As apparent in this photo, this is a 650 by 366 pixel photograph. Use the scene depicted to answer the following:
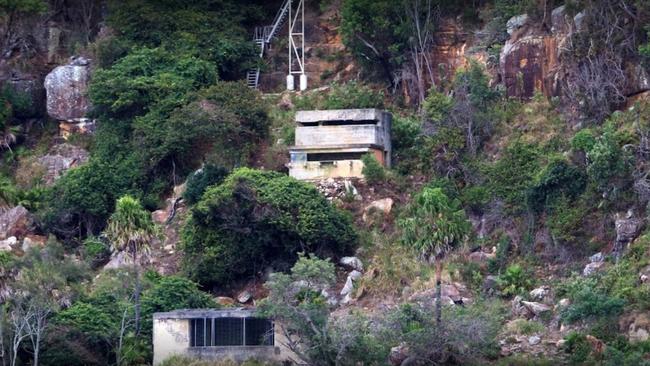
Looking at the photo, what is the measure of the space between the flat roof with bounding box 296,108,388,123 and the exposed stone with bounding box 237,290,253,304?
839cm

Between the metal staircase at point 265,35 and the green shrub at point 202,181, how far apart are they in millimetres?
8809

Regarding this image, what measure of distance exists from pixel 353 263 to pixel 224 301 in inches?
177

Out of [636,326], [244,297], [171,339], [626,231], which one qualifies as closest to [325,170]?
[244,297]

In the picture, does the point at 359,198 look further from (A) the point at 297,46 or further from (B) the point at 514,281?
(A) the point at 297,46

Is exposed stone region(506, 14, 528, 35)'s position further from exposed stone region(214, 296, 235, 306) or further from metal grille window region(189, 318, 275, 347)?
metal grille window region(189, 318, 275, 347)

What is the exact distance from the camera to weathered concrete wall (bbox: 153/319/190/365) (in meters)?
77.0

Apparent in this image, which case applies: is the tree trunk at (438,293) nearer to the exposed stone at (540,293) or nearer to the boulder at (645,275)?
the exposed stone at (540,293)

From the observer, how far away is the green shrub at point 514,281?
7775 centimetres

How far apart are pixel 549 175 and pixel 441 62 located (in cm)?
1246

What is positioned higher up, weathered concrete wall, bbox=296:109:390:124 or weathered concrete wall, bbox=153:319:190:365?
weathered concrete wall, bbox=296:109:390:124

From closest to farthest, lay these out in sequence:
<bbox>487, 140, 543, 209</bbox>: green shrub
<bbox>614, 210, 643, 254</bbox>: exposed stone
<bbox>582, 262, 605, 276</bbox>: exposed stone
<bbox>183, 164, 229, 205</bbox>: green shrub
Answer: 1. <bbox>582, 262, 605, 276</bbox>: exposed stone
2. <bbox>614, 210, 643, 254</bbox>: exposed stone
3. <bbox>487, 140, 543, 209</bbox>: green shrub
4. <bbox>183, 164, 229, 205</bbox>: green shrub

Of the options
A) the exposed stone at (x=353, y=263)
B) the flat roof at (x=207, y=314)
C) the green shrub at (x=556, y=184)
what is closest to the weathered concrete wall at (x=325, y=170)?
the exposed stone at (x=353, y=263)

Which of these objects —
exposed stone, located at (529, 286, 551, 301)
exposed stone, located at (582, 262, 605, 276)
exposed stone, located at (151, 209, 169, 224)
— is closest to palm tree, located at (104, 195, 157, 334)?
exposed stone, located at (151, 209, 169, 224)

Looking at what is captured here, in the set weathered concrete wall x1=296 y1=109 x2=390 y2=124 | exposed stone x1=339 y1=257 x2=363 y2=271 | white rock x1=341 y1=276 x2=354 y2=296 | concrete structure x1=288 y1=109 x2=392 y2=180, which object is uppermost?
weathered concrete wall x1=296 y1=109 x2=390 y2=124
